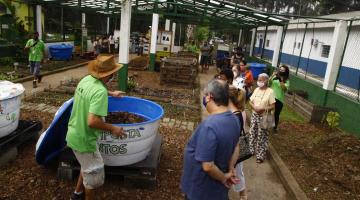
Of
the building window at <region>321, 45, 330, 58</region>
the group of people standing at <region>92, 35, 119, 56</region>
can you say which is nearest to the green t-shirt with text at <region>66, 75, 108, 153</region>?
the group of people standing at <region>92, 35, 119, 56</region>

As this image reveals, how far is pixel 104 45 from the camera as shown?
21.9 meters

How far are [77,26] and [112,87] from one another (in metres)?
12.1

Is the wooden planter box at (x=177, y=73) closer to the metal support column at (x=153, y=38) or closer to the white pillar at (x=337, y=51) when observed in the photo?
the metal support column at (x=153, y=38)

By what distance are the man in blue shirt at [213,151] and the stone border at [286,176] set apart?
2313 millimetres

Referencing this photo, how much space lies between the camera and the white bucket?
14.4 feet

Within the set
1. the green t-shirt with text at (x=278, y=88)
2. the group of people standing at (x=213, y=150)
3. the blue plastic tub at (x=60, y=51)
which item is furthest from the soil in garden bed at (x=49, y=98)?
the blue plastic tub at (x=60, y=51)

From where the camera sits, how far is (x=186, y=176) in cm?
283

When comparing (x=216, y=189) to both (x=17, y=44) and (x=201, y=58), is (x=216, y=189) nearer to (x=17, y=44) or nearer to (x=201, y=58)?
(x=17, y=44)

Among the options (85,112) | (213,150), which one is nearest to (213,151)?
(213,150)

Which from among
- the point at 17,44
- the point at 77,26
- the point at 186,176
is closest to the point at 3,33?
the point at 17,44

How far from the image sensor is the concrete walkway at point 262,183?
4750 millimetres

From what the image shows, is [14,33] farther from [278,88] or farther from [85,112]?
[85,112]

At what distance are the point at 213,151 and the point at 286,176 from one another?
323 centimetres

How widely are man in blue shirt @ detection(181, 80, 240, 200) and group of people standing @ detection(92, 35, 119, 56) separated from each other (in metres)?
18.3
